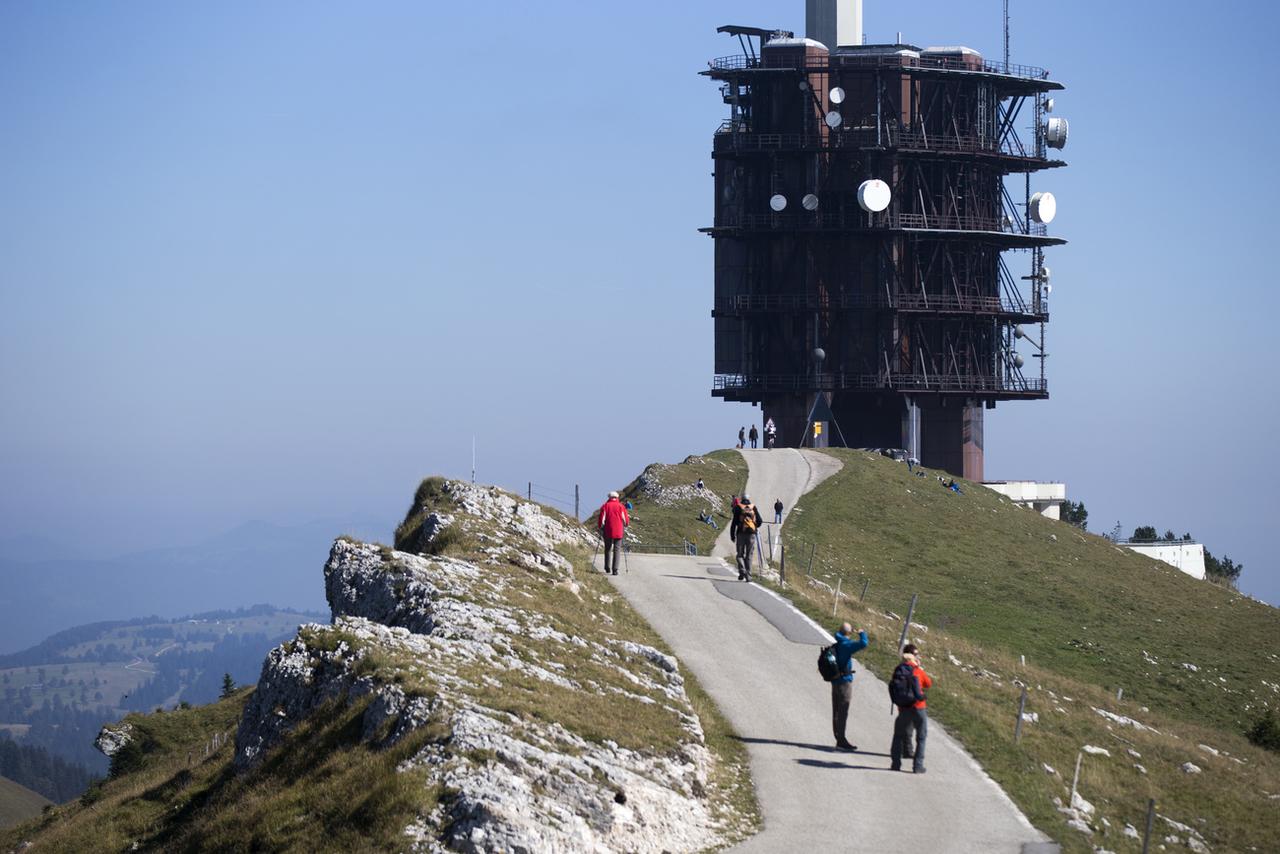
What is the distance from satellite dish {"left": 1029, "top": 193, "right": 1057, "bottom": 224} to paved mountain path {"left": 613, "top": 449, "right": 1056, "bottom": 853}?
5929 cm

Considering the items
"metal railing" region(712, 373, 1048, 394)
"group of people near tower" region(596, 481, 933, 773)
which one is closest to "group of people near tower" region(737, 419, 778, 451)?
"metal railing" region(712, 373, 1048, 394)

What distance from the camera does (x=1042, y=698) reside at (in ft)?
118

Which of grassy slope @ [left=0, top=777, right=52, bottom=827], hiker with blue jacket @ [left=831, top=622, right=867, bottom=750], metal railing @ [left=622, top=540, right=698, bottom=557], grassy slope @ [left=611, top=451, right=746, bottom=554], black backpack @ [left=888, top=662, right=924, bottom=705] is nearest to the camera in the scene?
black backpack @ [left=888, top=662, right=924, bottom=705]

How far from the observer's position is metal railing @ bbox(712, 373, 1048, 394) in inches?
3484

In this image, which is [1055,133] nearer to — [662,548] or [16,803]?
[662,548]

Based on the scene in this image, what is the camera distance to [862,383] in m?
88.8

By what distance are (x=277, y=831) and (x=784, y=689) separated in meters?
13.0

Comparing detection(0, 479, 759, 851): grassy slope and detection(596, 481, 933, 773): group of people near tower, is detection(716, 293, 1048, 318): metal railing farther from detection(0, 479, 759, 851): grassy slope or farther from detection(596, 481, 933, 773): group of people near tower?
detection(596, 481, 933, 773): group of people near tower

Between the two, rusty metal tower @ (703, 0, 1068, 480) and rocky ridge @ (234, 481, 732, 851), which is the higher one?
rusty metal tower @ (703, 0, 1068, 480)

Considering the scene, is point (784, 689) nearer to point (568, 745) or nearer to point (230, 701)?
point (568, 745)

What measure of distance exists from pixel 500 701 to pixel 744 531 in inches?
765

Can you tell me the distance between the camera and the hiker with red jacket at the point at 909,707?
23.6m

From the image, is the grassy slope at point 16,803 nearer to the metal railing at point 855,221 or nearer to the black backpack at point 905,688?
the metal railing at point 855,221

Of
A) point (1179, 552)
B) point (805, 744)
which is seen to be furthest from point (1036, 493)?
point (805, 744)
